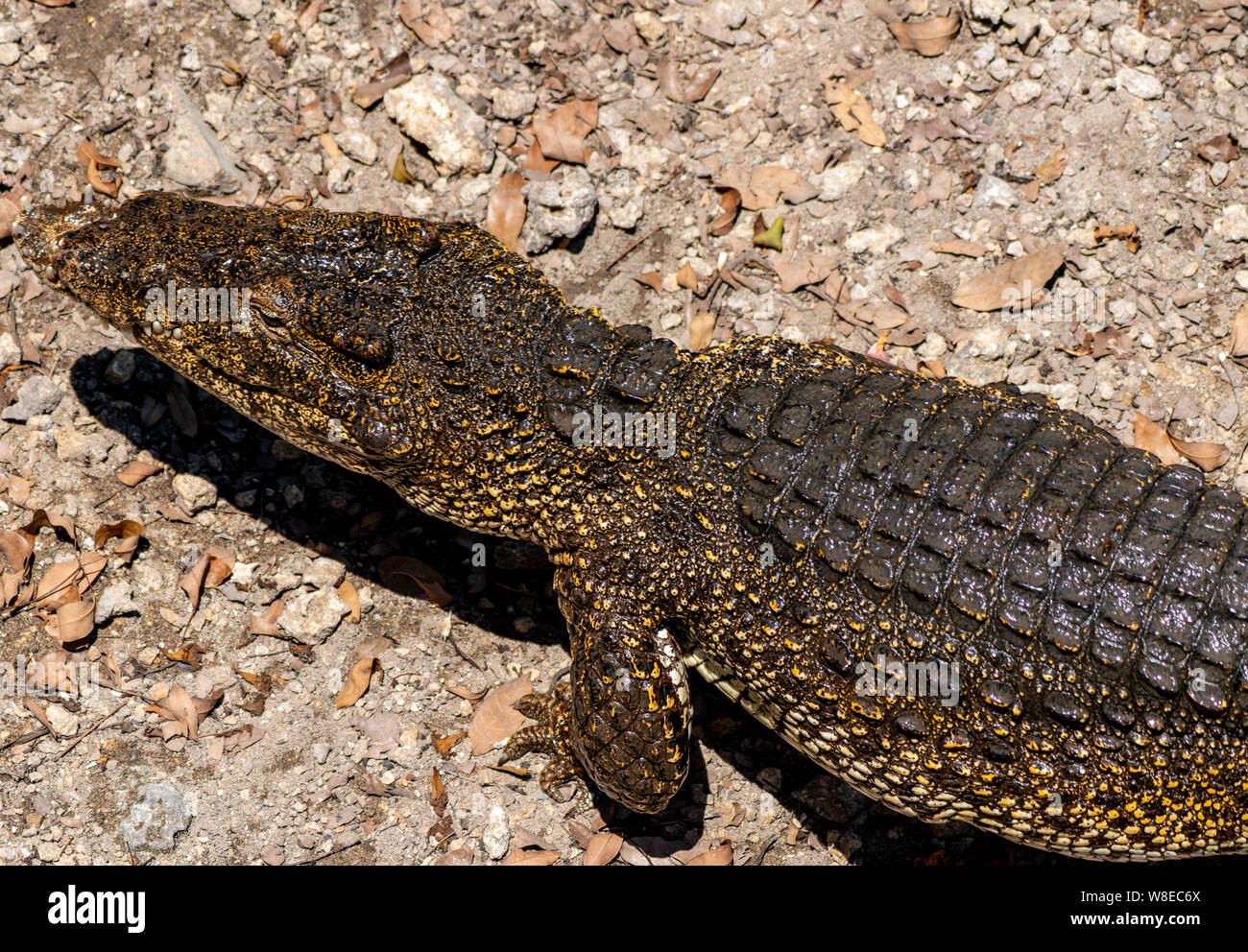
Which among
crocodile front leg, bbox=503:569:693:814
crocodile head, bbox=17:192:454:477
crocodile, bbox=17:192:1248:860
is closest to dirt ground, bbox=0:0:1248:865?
crocodile front leg, bbox=503:569:693:814

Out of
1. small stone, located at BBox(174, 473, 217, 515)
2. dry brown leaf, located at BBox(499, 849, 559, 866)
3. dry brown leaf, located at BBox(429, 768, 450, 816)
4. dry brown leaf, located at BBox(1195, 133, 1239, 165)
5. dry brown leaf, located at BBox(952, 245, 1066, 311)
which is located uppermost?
dry brown leaf, located at BBox(1195, 133, 1239, 165)

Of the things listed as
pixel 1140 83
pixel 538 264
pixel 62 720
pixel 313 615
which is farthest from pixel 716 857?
pixel 1140 83

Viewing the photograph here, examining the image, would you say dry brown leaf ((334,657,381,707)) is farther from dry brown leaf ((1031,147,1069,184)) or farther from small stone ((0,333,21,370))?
dry brown leaf ((1031,147,1069,184))

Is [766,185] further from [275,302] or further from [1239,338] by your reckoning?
[275,302]

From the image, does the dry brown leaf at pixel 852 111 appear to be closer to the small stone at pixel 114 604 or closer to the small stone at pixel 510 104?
the small stone at pixel 510 104

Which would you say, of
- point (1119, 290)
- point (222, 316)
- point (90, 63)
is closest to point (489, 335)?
point (222, 316)
